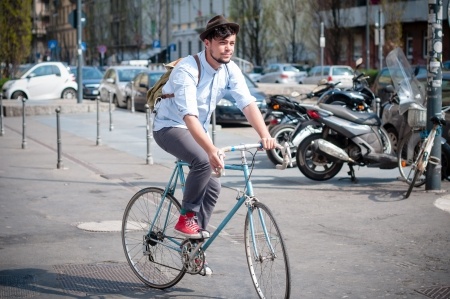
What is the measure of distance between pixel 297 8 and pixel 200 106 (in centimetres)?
5703

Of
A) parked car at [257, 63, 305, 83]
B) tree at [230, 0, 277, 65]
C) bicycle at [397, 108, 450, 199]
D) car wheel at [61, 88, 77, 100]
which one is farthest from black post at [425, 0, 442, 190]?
tree at [230, 0, 277, 65]

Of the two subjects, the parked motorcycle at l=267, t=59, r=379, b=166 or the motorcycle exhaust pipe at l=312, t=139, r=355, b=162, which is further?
the parked motorcycle at l=267, t=59, r=379, b=166

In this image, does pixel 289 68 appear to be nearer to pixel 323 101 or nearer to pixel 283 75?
pixel 283 75

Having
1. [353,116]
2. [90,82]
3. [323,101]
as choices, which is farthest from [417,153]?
[90,82]

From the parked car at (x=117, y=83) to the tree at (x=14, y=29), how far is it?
28.3ft

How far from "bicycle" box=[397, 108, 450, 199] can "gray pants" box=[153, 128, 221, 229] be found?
4.84 m

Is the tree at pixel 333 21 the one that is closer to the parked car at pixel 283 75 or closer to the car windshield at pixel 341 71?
the parked car at pixel 283 75

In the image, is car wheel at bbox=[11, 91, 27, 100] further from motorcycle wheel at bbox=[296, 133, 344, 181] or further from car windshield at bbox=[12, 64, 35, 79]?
motorcycle wheel at bbox=[296, 133, 344, 181]

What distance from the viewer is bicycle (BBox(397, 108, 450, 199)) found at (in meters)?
10.6

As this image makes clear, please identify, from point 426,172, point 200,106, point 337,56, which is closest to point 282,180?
point 426,172

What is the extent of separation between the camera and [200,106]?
616 cm

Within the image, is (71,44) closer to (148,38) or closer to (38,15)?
(38,15)

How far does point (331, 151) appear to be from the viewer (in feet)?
38.4

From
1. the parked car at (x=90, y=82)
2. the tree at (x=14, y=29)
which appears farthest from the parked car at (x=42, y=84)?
the tree at (x=14, y=29)
